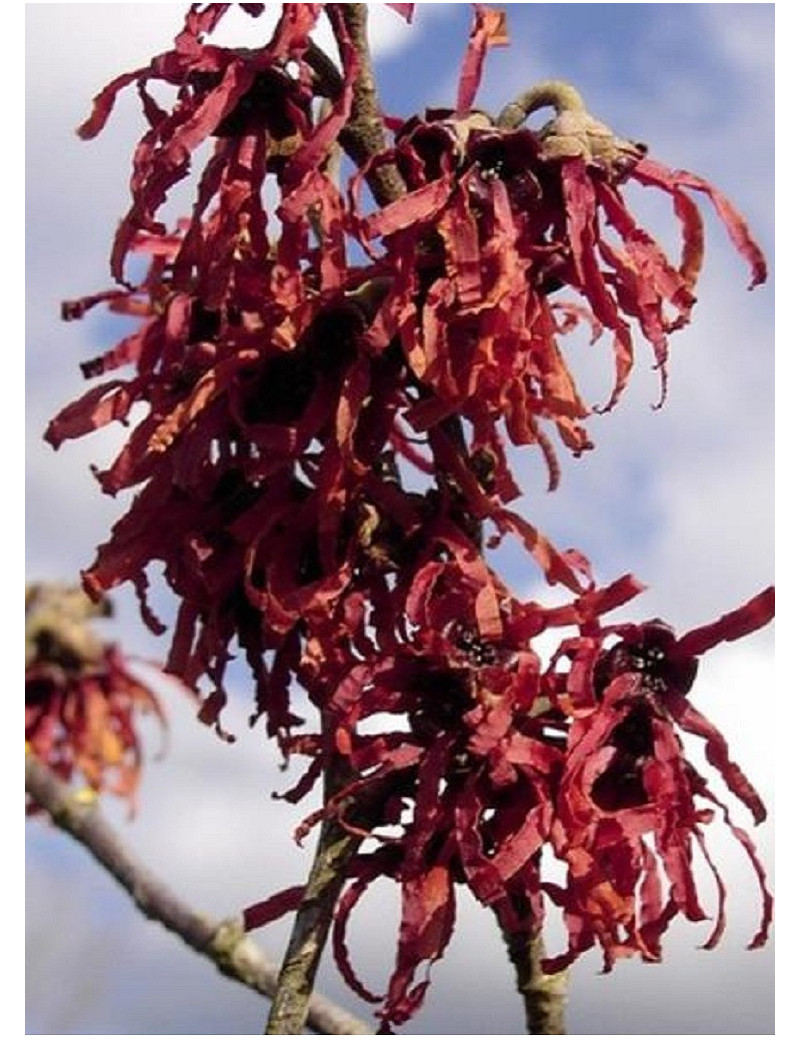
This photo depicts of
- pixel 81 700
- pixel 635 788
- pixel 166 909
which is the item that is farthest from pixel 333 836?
pixel 81 700

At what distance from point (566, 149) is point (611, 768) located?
703 mm

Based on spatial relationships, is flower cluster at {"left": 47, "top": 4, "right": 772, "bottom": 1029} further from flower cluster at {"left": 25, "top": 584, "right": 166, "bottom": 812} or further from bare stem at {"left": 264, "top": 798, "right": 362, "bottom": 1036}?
flower cluster at {"left": 25, "top": 584, "right": 166, "bottom": 812}

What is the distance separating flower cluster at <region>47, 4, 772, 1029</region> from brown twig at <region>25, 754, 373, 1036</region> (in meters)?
0.61

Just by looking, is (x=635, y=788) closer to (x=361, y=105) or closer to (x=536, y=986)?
(x=536, y=986)

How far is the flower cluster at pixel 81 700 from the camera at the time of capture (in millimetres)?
4723

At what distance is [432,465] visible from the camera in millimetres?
2418

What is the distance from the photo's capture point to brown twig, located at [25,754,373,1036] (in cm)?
298

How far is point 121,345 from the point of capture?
269 centimetres

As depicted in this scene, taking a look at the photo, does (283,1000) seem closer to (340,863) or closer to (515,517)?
(340,863)

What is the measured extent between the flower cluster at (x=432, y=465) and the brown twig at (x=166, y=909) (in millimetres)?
608

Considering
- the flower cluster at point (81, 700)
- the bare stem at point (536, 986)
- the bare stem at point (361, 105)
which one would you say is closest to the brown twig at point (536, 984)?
the bare stem at point (536, 986)

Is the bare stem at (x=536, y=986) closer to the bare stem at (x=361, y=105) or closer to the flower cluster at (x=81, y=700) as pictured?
the bare stem at (x=361, y=105)

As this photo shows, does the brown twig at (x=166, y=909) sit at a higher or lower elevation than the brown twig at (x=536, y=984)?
higher

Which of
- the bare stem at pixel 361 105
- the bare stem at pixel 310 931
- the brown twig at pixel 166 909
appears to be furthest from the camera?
the brown twig at pixel 166 909
